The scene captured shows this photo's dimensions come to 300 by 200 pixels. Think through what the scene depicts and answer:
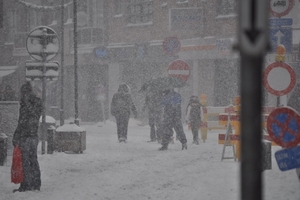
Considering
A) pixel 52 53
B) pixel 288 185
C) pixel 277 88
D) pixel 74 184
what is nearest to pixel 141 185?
pixel 74 184


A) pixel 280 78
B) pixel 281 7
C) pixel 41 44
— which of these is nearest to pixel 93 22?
pixel 41 44

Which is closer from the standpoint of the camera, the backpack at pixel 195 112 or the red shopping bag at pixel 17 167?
the red shopping bag at pixel 17 167

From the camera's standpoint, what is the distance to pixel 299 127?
5.27 meters

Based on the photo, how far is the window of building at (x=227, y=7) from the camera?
2608 cm

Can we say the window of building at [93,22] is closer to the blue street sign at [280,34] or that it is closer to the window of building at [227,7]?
the window of building at [227,7]

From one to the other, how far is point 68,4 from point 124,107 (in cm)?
1406

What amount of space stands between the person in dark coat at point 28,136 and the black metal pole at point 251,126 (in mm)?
7419

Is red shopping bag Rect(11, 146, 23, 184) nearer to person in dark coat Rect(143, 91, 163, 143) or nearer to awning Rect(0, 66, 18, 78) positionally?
person in dark coat Rect(143, 91, 163, 143)

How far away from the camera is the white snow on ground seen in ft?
29.1

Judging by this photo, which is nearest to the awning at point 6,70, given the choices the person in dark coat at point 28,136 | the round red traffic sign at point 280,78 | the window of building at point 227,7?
the window of building at point 227,7

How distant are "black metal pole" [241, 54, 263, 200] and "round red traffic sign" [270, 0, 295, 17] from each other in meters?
5.92

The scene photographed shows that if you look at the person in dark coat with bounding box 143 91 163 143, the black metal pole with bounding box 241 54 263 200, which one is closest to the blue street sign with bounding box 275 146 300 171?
Answer: the black metal pole with bounding box 241 54 263 200

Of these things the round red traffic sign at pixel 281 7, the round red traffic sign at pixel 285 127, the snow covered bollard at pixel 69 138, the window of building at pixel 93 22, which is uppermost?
the window of building at pixel 93 22

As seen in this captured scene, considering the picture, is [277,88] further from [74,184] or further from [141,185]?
[74,184]
